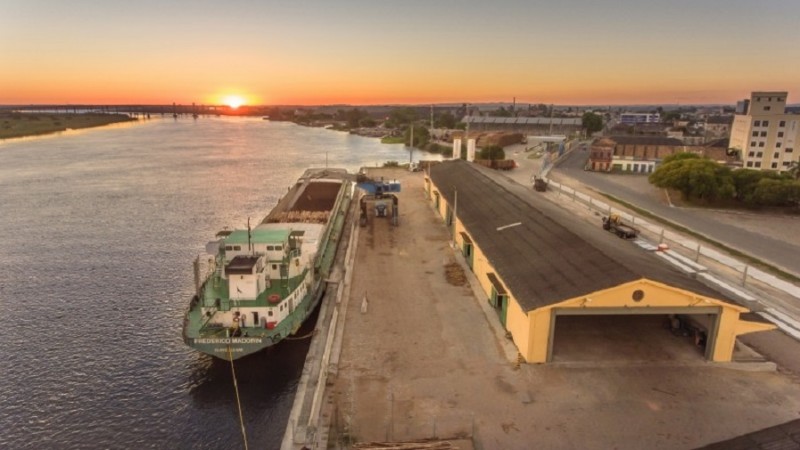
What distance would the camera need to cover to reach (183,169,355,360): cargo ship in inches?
936

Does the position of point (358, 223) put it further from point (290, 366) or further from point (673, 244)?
point (673, 244)

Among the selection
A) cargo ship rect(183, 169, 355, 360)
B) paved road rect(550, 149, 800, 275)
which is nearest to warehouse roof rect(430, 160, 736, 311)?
cargo ship rect(183, 169, 355, 360)

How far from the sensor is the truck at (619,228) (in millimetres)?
42625

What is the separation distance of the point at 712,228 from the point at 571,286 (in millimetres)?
34679

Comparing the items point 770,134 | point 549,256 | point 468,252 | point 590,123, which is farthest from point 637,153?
point 590,123

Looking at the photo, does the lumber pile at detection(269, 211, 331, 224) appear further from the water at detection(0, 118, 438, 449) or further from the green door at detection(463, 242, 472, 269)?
the green door at detection(463, 242, 472, 269)

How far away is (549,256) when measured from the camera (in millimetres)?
25109

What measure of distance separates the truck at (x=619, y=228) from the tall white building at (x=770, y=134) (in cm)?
4807

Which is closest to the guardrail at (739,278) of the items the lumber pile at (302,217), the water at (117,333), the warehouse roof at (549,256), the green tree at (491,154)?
the warehouse roof at (549,256)

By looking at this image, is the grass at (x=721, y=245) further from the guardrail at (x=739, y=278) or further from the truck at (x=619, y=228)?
the truck at (x=619, y=228)

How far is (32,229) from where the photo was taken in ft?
161

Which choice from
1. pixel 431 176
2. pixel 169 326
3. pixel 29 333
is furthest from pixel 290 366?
pixel 431 176

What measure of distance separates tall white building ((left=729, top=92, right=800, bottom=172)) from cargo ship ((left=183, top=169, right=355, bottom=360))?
254 feet

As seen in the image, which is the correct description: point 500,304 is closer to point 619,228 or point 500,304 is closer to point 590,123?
point 619,228
